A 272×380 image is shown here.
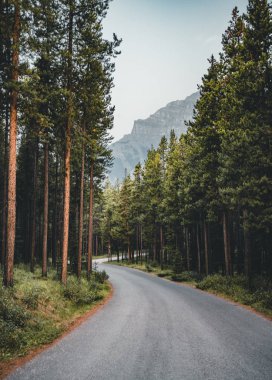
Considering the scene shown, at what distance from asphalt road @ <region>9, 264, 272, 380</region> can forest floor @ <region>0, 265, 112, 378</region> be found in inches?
21.5

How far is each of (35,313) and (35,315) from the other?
→ 16cm

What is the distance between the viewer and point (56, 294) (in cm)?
1341

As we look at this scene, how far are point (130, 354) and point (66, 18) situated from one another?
16.9 m

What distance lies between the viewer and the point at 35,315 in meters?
10.5

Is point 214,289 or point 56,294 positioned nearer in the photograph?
point 56,294

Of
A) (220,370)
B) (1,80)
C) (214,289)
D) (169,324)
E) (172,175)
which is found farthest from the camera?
(172,175)

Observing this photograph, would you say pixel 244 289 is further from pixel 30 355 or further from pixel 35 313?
pixel 30 355

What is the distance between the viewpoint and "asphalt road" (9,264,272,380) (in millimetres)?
6254

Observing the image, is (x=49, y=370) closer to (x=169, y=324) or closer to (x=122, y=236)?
(x=169, y=324)

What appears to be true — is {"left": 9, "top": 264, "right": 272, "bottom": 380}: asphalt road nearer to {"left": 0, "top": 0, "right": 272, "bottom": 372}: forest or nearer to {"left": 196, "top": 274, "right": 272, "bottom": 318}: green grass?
{"left": 0, "top": 0, "right": 272, "bottom": 372}: forest

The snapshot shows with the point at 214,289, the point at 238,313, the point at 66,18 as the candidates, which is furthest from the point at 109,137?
the point at 238,313

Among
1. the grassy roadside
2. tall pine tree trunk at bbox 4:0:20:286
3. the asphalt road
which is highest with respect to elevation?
tall pine tree trunk at bbox 4:0:20:286

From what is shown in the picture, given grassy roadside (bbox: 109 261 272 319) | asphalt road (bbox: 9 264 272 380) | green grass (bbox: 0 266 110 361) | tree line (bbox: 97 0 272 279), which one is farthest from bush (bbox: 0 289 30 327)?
tree line (bbox: 97 0 272 279)

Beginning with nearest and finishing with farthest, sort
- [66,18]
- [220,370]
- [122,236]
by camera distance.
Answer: [220,370] < [66,18] < [122,236]
